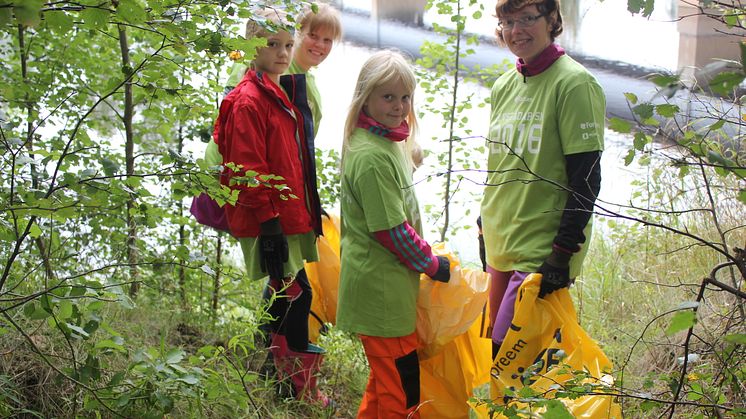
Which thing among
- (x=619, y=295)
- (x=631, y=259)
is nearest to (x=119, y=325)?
(x=619, y=295)

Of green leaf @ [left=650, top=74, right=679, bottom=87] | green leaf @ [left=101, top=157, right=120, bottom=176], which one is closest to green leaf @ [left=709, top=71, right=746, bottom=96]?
green leaf @ [left=650, top=74, right=679, bottom=87]

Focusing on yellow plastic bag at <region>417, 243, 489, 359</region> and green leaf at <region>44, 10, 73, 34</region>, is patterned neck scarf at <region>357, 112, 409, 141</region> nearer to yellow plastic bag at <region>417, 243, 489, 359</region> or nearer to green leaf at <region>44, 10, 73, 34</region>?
yellow plastic bag at <region>417, 243, 489, 359</region>

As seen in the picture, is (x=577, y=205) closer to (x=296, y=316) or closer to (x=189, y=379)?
→ (x=296, y=316)

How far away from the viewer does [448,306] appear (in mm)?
2873

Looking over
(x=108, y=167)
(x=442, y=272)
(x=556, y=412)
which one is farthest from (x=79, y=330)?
(x=442, y=272)

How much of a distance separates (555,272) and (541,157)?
42 cm

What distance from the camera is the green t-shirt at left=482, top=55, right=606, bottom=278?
2617 millimetres

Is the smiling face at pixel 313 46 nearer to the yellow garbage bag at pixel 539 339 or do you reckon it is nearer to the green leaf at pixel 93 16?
the yellow garbage bag at pixel 539 339

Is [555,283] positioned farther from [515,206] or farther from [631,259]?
[631,259]

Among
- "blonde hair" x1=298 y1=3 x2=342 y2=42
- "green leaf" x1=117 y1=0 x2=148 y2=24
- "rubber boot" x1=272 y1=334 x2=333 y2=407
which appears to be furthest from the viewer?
"blonde hair" x1=298 y1=3 x2=342 y2=42

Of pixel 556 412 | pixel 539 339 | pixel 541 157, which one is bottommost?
pixel 539 339

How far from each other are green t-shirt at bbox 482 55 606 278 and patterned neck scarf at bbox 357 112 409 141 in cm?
34

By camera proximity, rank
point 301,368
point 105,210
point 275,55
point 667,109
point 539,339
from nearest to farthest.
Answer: point 667,109 < point 105,210 < point 539,339 < point 275,55 < point 301,368

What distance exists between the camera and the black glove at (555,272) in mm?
2611
